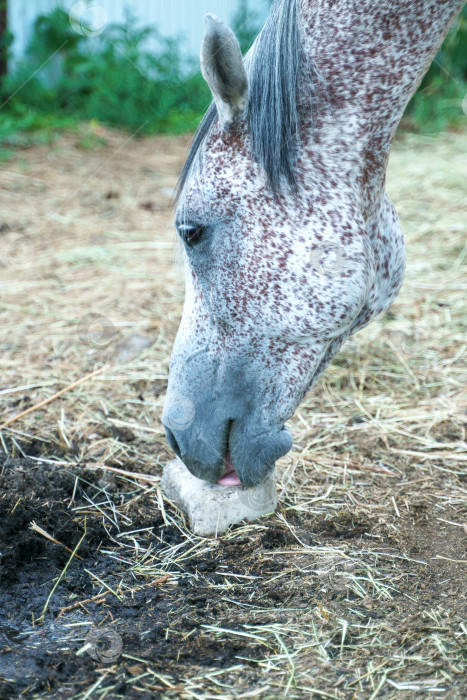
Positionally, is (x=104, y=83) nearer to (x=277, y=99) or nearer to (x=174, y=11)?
(x=174, y=11)

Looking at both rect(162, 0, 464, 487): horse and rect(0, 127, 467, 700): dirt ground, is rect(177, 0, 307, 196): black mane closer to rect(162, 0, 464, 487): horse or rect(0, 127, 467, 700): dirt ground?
rect(162, 0, 464, 487): horse

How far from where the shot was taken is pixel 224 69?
1.78 meters

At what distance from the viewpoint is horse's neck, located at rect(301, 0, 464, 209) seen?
6.26ft

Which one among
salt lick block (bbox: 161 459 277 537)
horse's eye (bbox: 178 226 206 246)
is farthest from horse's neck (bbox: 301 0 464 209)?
salt lick block (bbox: 161 459 277 537)

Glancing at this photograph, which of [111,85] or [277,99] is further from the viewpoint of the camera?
[111,85]

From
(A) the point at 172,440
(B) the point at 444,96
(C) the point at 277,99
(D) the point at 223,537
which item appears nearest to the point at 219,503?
(D) the point at 223,537

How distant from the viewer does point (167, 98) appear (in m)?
7.56

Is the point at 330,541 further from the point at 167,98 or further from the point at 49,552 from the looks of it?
the point at 167,98

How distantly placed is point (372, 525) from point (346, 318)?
2.34 ft

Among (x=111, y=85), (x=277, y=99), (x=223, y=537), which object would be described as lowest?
(x=223, y=537)

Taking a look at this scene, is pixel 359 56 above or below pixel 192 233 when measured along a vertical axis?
above

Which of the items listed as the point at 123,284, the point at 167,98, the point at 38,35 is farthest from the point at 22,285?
the point at 38,35

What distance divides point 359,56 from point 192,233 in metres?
0.65

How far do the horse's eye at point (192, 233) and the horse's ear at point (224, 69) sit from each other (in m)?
0.29
